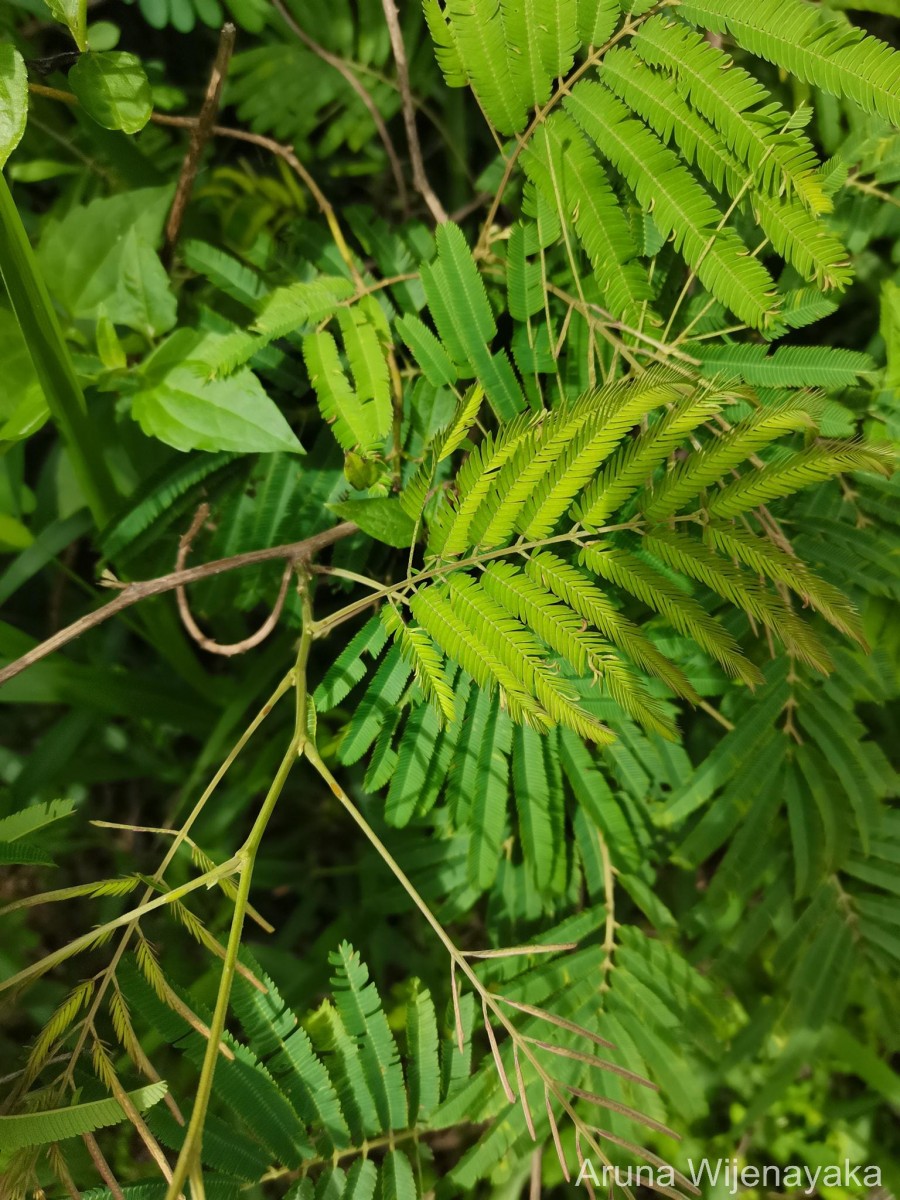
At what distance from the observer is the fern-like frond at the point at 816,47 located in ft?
3.04

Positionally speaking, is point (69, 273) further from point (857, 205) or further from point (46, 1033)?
point (857, 205)

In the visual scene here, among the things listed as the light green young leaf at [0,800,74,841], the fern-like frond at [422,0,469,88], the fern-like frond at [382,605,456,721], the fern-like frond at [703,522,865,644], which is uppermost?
the fern-like frond at [422,0,469,88]

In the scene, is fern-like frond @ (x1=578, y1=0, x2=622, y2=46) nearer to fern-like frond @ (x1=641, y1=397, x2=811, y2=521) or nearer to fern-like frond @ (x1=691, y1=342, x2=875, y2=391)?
fern-like frond @ (x1=691, y1=342, x2=875, y2=391)

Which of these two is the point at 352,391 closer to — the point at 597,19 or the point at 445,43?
the point at 445,43

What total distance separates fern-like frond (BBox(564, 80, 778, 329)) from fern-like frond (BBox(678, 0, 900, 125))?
0.16 meters

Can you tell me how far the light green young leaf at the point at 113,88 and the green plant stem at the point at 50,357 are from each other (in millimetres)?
176

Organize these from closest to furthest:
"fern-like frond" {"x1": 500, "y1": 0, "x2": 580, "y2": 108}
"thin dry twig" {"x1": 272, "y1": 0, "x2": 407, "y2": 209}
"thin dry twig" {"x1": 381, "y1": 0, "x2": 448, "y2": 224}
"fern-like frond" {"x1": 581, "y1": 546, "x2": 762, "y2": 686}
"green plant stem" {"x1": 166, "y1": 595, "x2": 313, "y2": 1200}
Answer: "green plant stem" {"x1": 166, "y1": 595, "x2": 313, "y2": 1200}, "fern-like frond" {"x1": 581, "y1": 546, "x2": 762, "y2": 686}, "fern-like frond" {"x1": 500, "y1": 0, "x2": 580, "y2": 108}, "thin dry twig" {"x1": 381, "y1": 0, "x2": 448, "y2": 224}, "thin dry twig" {"x1": 272, "y1": 0, "x2": 407, "y2": 209}

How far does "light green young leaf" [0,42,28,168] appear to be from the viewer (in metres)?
0.94

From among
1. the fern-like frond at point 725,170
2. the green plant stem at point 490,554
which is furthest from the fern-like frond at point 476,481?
the fern-like frond at point 725,170

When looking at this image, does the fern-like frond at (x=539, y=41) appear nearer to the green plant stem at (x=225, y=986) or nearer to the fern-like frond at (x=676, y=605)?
the fern-like frond at (x=676, y=605)

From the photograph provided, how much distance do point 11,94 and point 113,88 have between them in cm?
22

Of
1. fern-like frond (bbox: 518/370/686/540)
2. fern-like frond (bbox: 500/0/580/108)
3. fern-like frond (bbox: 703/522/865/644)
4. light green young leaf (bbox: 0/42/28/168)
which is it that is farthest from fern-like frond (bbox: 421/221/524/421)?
light green young leaf (bbox: 0/42/28/168)

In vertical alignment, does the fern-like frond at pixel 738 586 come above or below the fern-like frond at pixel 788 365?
below

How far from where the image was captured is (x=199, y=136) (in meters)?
1.38
